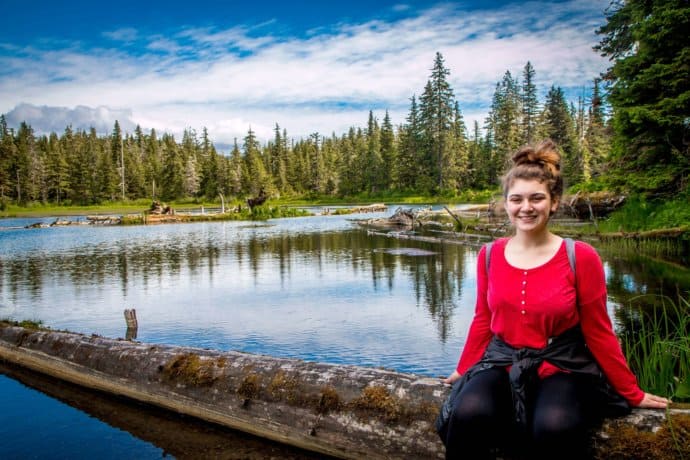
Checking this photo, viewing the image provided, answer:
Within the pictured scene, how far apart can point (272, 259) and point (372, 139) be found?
2561 inches

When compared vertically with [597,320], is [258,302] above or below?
below

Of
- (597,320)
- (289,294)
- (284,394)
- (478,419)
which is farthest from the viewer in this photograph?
(289,294)

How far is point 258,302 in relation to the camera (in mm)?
11797

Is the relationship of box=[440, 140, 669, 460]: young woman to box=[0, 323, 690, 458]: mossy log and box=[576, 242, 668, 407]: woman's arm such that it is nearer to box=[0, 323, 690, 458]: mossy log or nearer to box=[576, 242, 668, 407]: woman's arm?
box=[576, 242, 668, 407]: woman's arm

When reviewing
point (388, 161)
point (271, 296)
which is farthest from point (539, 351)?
point (388, 161)

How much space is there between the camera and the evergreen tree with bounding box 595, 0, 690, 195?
13.0 metres

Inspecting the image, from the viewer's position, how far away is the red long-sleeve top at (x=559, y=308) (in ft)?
9.70

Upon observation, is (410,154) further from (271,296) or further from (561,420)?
(561,420)

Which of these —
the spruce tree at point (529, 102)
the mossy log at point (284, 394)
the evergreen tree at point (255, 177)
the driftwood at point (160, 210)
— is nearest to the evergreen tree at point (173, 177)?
the evergreen tree at point (255, 177)

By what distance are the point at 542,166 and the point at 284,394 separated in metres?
3.08

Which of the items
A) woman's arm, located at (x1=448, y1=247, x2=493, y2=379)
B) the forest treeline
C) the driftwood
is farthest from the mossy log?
the driftwood

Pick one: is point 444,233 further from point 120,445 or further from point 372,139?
point 372,139

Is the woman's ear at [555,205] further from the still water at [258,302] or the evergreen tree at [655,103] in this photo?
the evergreen tree at [655,103]

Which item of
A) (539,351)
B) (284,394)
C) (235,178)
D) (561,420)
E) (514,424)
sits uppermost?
(235,178)
